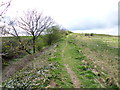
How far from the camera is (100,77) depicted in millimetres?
7246

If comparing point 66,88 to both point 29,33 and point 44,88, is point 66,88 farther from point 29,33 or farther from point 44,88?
point 29,33

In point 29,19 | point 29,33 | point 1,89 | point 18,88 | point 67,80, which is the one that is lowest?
point 1,89

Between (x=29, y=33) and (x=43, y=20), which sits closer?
(x=29, y=33)

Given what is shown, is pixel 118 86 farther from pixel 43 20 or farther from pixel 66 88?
pixel 43 20

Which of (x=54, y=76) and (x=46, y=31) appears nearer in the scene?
(x=54, y=76)

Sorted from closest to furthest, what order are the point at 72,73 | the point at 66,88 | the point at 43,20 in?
1. the point at 66,88
2. the point at 72,73
3. the point at 43,20

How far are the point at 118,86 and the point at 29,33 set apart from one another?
2469 centimetres

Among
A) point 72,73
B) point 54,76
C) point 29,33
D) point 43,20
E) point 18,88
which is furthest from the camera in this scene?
point 43,20

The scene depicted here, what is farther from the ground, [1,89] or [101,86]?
[101,86]

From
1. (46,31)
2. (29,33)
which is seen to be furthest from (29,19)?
(46,31)

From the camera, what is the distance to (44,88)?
6.27 m

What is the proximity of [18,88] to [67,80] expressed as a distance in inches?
136

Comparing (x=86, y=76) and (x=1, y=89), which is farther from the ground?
(x=86, y=76)

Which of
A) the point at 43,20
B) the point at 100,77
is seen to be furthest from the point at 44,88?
the point at 43,20
